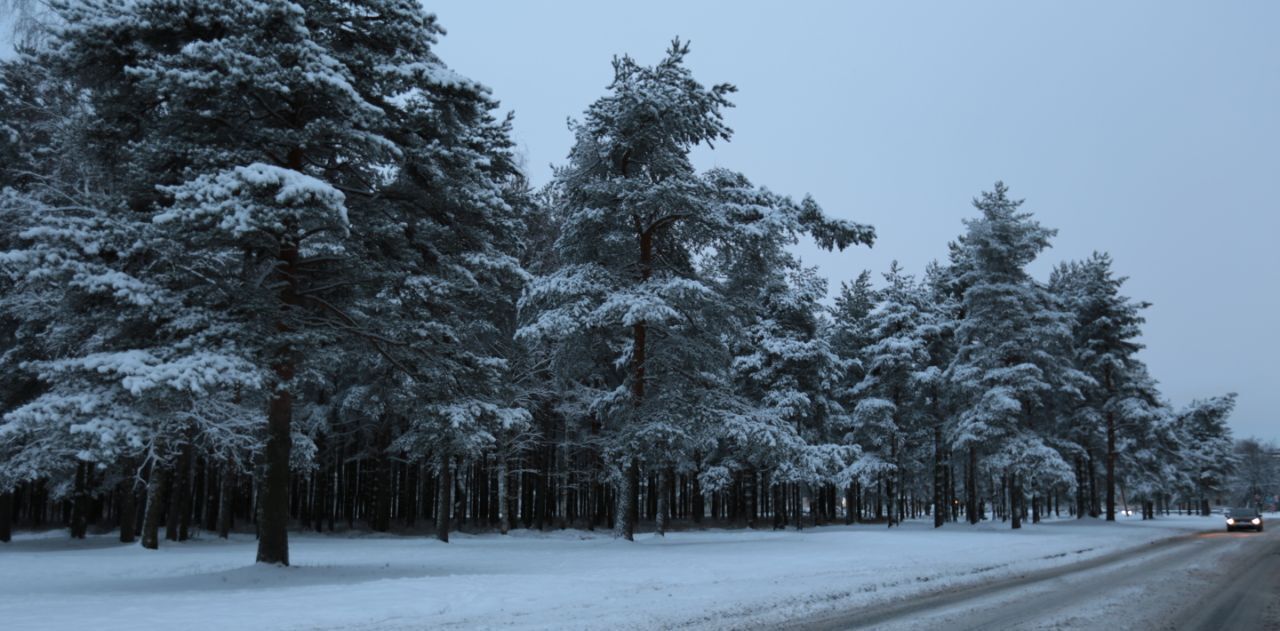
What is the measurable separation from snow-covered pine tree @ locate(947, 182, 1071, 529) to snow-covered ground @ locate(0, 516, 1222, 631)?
42.5 feet

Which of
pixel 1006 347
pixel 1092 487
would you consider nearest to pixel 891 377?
pixel 1006 347

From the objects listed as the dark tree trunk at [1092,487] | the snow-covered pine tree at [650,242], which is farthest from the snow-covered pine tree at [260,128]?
the dark tree trunk at [1092,487]

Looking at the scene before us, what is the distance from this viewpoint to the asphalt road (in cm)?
995

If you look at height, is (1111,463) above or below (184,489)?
above

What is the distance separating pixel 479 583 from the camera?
534 inches

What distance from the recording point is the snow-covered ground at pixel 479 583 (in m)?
9.95

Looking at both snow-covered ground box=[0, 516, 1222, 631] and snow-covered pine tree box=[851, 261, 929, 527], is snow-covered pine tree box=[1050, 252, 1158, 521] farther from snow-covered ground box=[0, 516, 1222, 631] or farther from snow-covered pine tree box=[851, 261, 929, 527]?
snow-covered ground box=[0, 516, 1222, 631]

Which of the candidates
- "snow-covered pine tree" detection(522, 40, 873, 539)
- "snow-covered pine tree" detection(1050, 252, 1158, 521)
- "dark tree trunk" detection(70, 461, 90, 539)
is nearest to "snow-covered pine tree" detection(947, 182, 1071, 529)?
"snow-covered pine tree" detection(1050, 252, 1158, 521)

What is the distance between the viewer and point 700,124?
23.9 metres

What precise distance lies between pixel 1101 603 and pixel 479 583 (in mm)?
9538

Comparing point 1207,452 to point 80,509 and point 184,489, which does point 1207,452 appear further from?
point 80,509

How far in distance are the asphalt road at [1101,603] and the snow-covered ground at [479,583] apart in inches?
33.4

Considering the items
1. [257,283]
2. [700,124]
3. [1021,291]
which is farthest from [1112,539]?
[257,283]

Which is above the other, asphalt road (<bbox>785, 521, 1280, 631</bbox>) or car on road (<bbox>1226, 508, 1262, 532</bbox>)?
asphalt road (<bbox>785, 521, 1280, 631</bbox>)
